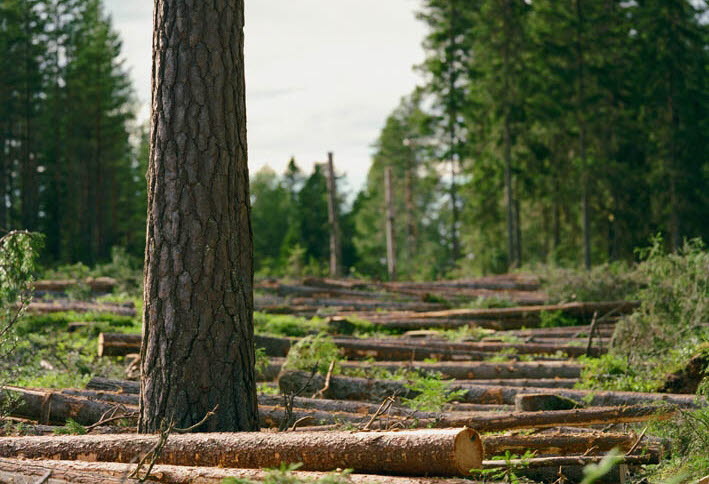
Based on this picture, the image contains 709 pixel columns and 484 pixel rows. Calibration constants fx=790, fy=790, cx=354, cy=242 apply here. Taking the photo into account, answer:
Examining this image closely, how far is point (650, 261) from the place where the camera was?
11.2m

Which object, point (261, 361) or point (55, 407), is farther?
point (261, 361)

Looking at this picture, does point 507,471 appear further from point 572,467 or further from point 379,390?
point 379,390

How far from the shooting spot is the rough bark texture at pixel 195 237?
5465 millimetres

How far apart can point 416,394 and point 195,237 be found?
3579 mm

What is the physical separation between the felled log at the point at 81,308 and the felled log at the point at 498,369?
20.3 ft

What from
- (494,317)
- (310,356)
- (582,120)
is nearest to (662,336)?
(310,356)

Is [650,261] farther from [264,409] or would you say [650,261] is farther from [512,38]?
[512,38]

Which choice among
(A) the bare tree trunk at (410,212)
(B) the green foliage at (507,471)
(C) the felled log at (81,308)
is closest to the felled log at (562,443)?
(B) the green foliage at (507,471)

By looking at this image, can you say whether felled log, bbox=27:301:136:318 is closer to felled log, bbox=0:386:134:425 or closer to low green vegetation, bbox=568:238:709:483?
felled log, bbox=0:386:134:425

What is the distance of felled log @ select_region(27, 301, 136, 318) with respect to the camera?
1423cm

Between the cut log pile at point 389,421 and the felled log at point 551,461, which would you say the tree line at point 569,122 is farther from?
the felled log at point 551,461

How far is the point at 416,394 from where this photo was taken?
8.17m

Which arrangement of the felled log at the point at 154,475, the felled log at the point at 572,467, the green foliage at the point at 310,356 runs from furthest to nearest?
1. the green foliage at the point at 310,356
2. the felled log at the point at 572,467
3. the felled log at the point at 154,475

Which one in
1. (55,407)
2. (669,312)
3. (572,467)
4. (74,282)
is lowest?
(572,467)
